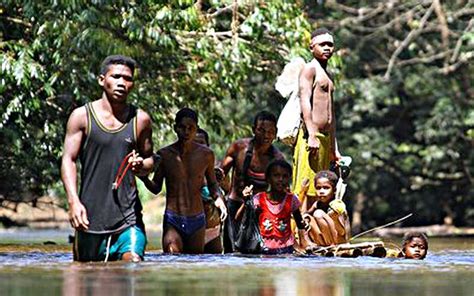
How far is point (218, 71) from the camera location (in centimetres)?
1898

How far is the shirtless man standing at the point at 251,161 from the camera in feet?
47.6

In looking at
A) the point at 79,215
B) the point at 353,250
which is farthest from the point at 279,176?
the point at 79,215

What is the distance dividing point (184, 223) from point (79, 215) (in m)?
2.96

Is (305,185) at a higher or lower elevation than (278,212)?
higher

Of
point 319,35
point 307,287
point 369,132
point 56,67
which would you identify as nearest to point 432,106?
point 369,132

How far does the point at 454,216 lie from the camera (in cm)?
3100

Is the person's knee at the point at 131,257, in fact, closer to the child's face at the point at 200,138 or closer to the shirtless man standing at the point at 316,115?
the shirtless man standing at the point at 316,115

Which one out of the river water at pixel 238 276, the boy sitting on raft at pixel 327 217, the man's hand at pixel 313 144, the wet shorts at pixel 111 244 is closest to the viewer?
the river water at pixel 238 276

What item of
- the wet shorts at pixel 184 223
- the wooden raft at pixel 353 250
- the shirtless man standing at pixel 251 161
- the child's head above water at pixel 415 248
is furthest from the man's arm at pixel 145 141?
the shirtless man standing at pixel 251 161

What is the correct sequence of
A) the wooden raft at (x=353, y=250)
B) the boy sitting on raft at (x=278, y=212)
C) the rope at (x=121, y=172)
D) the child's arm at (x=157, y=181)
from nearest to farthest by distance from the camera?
1. the rope at (x=121, y=172)
2. the wooden raft at (x=353, y=250)
3. the child's arm at (x=157, y=181)
4. the boy sitting on raft at (x=278, y=212)

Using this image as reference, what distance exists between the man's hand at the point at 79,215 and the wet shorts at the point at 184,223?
2860 millimetres

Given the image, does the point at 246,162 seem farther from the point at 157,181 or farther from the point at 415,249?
the point at 415,249

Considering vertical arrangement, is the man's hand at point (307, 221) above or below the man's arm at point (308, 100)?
below

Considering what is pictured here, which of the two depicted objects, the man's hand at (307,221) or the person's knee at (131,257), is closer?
the person's knee at (131,257)
